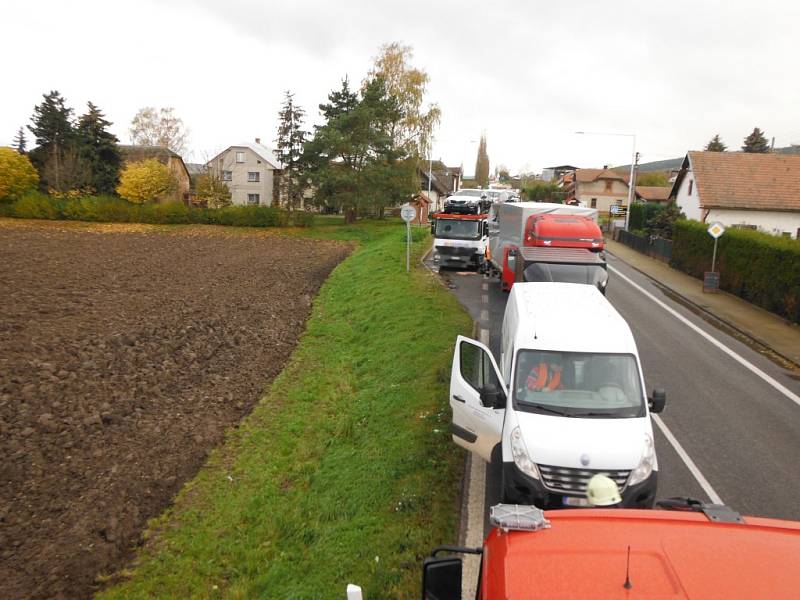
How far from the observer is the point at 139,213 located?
50812 millimetres

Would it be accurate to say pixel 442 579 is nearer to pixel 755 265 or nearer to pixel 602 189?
pixel 755 265

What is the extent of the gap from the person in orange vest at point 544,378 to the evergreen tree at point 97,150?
56.3m

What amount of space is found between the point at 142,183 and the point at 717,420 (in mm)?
51961

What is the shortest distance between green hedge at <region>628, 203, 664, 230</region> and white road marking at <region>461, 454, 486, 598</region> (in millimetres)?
37121

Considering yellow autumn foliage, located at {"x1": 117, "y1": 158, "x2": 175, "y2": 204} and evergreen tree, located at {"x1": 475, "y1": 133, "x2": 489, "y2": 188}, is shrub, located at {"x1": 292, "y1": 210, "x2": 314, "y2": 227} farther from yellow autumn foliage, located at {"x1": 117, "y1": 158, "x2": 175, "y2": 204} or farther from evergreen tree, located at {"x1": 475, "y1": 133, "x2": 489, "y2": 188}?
evergreen tree, located at {"x1": 475, "y1": 133, "x2": 489, "y2": 188}

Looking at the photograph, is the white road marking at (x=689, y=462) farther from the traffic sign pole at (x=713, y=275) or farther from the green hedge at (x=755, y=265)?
the traffic sign pole at (x=713, y=275)

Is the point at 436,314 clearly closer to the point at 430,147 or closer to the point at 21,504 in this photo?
the point at 21,504

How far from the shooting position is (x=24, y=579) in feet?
24.6

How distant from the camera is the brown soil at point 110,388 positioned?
846 cm

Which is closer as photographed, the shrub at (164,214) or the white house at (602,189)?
the shrub at (164,214)

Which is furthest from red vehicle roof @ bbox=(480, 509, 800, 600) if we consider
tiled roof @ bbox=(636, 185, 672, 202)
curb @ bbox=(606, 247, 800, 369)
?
tiled roof @ bbox=(636, 185, 672, 202)

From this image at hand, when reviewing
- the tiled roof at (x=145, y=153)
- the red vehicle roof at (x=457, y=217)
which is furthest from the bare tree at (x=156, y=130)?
the red vehicle roof at (x=457, y=217)

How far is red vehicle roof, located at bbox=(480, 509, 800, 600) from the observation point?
2.88 metres

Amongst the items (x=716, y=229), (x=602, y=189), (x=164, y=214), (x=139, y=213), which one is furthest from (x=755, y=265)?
(x=602, y=189)
